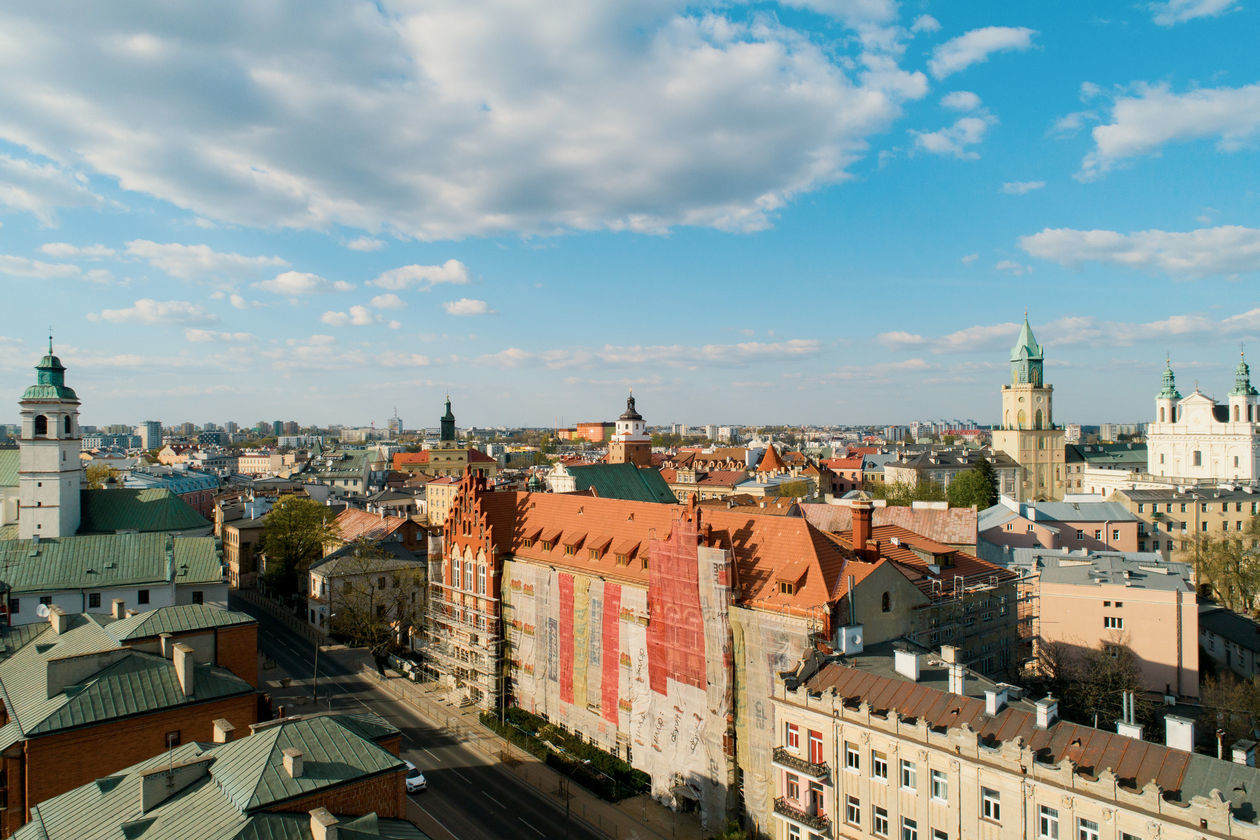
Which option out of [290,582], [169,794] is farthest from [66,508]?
[169,794]

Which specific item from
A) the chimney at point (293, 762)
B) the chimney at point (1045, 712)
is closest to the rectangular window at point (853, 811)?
the chimney at point (1045, 712)

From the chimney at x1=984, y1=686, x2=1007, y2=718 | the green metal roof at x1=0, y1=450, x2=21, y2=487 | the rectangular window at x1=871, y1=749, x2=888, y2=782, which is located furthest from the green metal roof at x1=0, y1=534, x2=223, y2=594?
the chimney at x1=984, y1=686, x2=1007, y2=718

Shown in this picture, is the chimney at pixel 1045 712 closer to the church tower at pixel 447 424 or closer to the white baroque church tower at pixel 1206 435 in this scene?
the white baroque church tower at pixel 1206 435

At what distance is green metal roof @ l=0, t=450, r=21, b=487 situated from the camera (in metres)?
75.2

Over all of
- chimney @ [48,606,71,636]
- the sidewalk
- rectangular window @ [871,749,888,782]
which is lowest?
the sidewalk

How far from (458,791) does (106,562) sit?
3315 cm

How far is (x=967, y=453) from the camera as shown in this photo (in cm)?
15788

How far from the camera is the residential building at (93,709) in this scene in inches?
1145

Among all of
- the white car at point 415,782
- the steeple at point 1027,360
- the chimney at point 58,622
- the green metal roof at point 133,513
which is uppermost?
the steeple at point 1027,360

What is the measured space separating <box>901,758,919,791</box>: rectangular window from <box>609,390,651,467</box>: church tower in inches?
3398

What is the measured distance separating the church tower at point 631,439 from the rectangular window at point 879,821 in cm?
8566

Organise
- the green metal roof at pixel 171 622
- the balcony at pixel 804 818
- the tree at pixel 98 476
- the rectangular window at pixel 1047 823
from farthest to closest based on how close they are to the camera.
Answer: the tree at pixel 98 476 < the green metal roof at pixel 171 622 < the balcony at pixel 804 818 < the rectangular window at pixel 1047 823

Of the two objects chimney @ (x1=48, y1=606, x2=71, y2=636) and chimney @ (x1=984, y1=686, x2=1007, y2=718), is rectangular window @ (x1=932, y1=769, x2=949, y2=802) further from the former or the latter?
chimney @ (x1=48, y1=606, x2=71, y2=636)

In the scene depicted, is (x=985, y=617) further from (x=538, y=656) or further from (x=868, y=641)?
(x=538, y=656)
